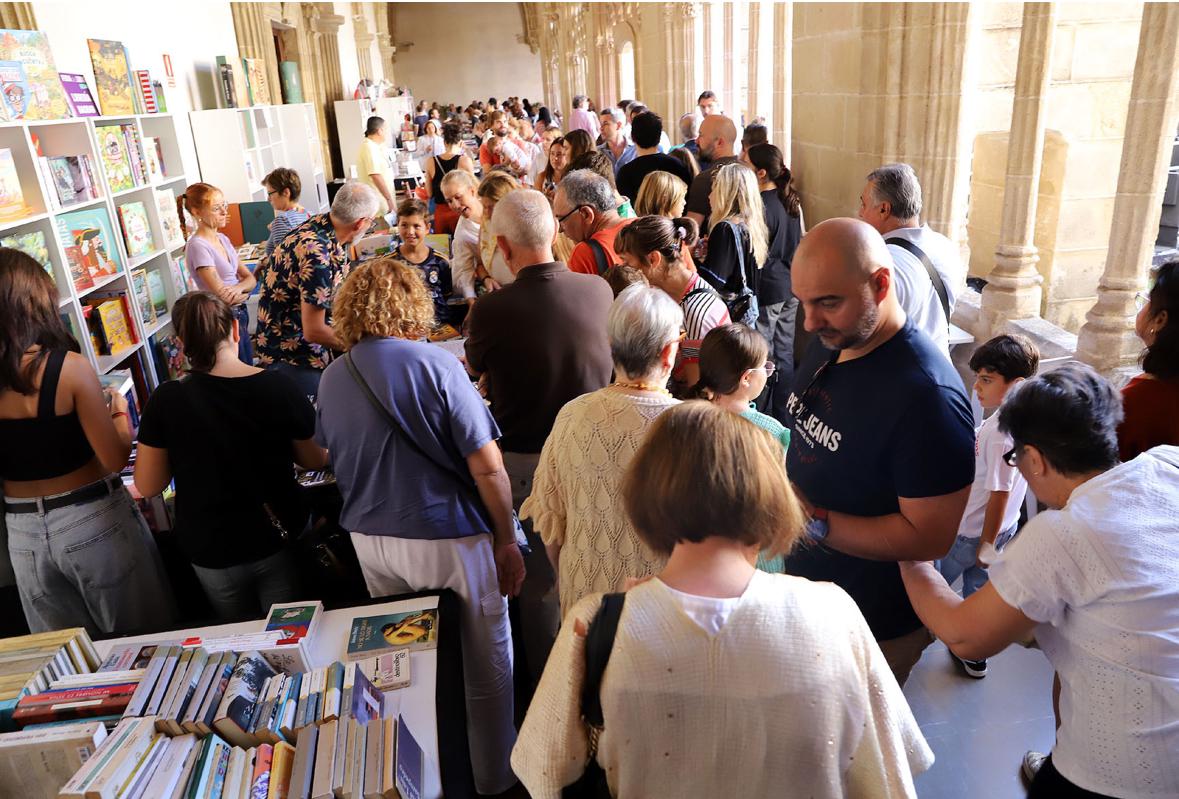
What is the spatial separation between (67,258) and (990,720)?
466 cm

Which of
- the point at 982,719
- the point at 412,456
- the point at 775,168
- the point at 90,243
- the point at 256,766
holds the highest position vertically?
the point at 775,168

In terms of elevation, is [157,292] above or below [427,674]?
above

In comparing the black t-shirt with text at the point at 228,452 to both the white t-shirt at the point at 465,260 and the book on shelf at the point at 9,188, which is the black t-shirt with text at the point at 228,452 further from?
the book on shelf at the point at 9,188

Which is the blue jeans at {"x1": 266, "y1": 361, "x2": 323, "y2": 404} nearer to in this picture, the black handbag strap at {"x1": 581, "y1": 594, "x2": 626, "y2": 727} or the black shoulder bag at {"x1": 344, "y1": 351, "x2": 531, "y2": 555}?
the black shoulder bag at {"x1": 344, "y1": 351, "x2": 531, "y2": 555}

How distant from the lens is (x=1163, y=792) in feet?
4.34

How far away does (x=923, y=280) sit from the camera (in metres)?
2.71

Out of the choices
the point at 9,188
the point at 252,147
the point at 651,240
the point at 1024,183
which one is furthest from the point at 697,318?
the point at 252,147

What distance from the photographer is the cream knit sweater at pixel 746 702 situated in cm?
101

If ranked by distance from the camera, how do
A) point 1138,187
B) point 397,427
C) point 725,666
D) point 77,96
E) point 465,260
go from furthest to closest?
point 77,96 → point 465,260 → point 1138,187 → point 397,427 → point 725,666

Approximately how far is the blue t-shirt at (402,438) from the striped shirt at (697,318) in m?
0.90

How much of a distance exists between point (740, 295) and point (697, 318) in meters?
0.97

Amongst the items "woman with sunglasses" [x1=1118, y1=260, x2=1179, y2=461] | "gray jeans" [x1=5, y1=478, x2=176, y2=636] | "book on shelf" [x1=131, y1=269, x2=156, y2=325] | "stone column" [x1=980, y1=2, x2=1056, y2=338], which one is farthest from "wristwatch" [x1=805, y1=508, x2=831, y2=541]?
"book on shelf" [x1=131, y1=269, x2=156, y2=325]

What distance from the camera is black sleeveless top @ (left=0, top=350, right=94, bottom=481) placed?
2.12m

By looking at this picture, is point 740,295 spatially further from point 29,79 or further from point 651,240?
point 29,79
